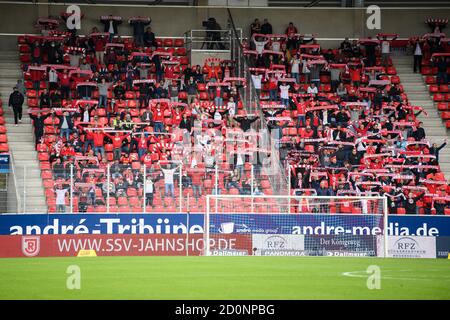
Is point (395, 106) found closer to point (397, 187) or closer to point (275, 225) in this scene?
point (397, 187)

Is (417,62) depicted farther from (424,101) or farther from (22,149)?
(22,149)

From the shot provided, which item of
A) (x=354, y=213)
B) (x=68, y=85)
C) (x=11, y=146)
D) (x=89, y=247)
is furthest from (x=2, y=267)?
(x=68, y=85)

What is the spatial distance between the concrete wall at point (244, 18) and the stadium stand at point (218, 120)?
107 centimetres

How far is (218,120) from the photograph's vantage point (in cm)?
3269

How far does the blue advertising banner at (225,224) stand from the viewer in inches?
1000

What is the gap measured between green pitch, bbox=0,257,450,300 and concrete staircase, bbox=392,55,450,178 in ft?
47.8

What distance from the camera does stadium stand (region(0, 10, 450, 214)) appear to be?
2680 cm

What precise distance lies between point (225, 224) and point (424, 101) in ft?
48.2

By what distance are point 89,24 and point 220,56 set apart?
5579mm

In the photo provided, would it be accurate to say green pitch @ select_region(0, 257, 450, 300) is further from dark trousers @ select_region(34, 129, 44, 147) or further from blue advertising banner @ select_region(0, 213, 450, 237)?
dark trousers @ select_region(34, 129, 44, 147)

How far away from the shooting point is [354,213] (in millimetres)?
25625

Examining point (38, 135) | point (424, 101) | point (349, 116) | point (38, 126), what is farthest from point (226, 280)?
point (424, 101)

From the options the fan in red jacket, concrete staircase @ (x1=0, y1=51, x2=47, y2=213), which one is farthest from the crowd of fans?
concrete staircase @ (x1=0, y1=51, x2=47, y2=213)

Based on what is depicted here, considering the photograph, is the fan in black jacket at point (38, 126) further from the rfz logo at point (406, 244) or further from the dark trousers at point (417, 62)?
the dark trousers at point (417, 62)
